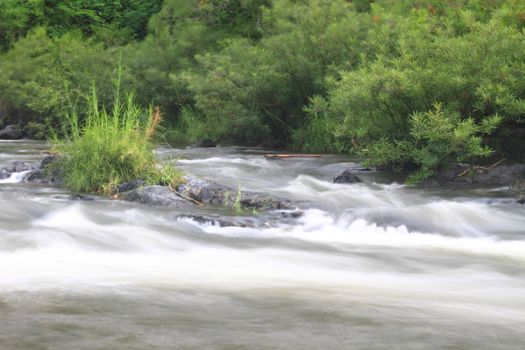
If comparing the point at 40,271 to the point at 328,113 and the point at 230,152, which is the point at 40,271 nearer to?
the point at 328,113

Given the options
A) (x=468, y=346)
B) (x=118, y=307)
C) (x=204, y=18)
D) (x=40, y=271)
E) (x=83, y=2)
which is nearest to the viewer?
(x=468, y=346)

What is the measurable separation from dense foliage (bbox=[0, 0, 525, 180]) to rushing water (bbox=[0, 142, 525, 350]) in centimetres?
150

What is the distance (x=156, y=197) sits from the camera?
31.4 feet

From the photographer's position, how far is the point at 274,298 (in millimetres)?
5293

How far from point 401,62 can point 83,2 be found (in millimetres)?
30752

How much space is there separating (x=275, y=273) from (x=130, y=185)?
425cm

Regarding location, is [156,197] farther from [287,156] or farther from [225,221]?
[287,156]

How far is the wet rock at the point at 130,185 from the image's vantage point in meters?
10.1

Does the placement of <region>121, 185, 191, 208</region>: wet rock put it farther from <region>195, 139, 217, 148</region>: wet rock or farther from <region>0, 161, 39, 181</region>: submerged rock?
Result: <region>195, 139, 217, 148</region>: wet rock

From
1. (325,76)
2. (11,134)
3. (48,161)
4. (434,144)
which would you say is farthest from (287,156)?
(11,134)

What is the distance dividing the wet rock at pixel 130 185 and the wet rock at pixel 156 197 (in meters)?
0.19

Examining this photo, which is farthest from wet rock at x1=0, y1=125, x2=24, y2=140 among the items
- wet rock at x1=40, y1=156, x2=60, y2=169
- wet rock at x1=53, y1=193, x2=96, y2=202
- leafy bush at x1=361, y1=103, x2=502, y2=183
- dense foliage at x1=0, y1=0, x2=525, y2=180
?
wet rock at x1=53, y1=193, x2=96, y2=202

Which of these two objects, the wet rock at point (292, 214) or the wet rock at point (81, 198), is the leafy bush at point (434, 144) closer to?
the wet rock at point (292, 214)

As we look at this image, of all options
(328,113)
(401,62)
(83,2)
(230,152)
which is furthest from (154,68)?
(83,2)
